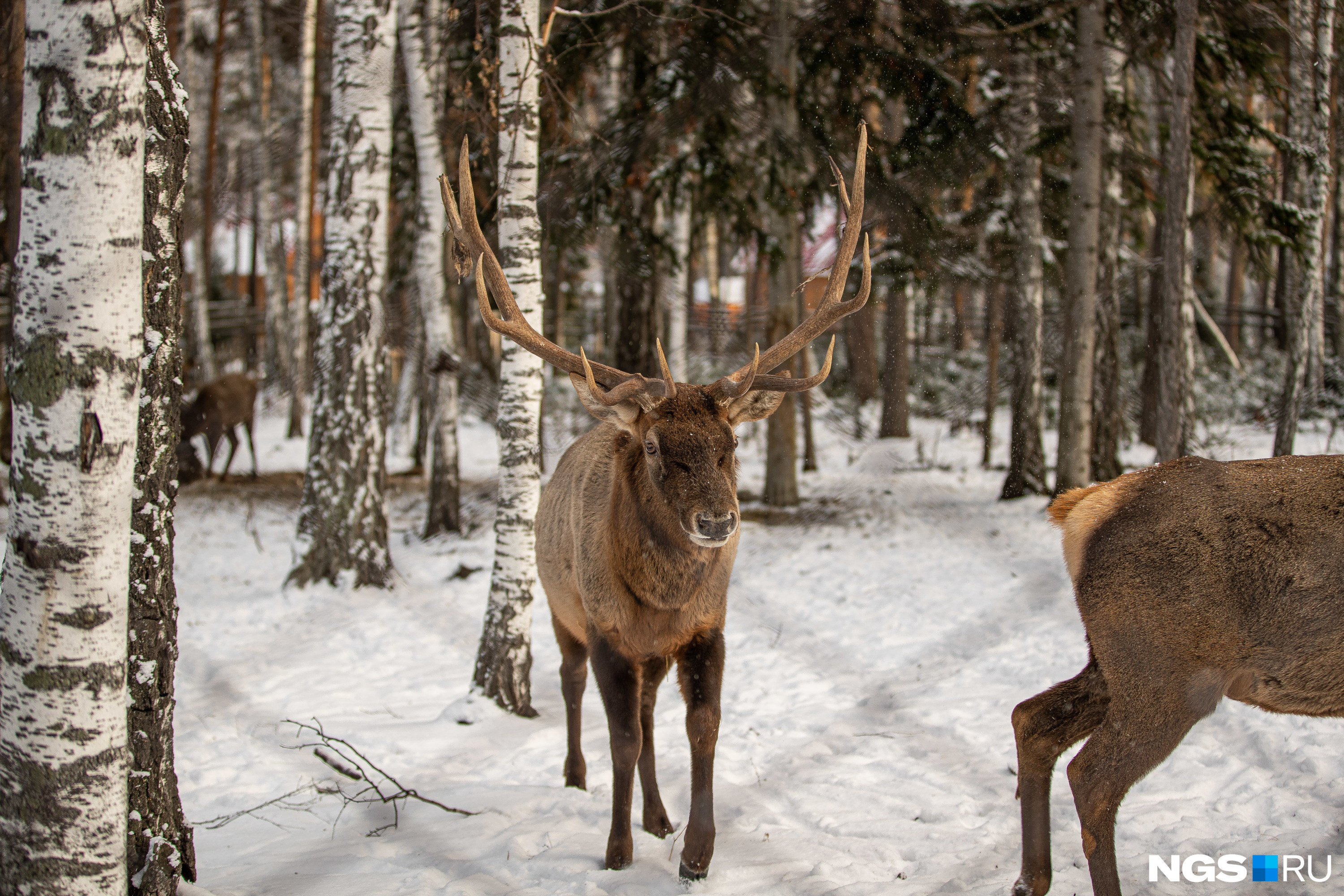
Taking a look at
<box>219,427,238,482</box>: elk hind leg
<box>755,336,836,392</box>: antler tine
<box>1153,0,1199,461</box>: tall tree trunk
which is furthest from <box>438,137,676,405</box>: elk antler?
<box>219,427,238,482</box>: elk hind leg

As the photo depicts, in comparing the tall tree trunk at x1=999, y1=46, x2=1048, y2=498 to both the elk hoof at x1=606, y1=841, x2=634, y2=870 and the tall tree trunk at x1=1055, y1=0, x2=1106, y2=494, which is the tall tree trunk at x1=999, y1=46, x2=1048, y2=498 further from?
the elk hoof at x1=606, y1=841, x2=634, y2=870

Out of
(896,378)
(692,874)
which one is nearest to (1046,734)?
(692,874)

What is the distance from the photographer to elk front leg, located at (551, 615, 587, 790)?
4641mm

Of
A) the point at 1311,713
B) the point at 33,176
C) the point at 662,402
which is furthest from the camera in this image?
the point at 662,402

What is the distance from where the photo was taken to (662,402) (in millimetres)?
3949

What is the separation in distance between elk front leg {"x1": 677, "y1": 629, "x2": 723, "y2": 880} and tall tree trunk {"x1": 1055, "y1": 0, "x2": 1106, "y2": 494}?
6.65 m

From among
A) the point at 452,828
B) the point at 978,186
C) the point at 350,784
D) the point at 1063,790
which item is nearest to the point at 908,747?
the point at 1063,790

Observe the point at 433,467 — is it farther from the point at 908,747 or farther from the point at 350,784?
the point at 908,747

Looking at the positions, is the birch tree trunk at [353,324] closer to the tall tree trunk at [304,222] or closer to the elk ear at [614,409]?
the elk ear at [614,409]

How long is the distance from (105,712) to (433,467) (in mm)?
8107

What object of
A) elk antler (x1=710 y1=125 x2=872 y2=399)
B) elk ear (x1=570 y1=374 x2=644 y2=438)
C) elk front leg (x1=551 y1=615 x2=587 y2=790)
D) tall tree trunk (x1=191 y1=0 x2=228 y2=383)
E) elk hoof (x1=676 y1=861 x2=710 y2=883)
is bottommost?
elk hoof (x1=676 y1=861 x2=710 y2=883)

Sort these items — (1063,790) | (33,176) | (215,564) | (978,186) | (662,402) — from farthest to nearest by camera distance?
1. (978,186)
2. (215,564)
3. (1063,790)
4. (662,402)
5. (33,176)

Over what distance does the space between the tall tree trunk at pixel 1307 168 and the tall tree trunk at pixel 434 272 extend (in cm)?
781

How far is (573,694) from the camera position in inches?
189
